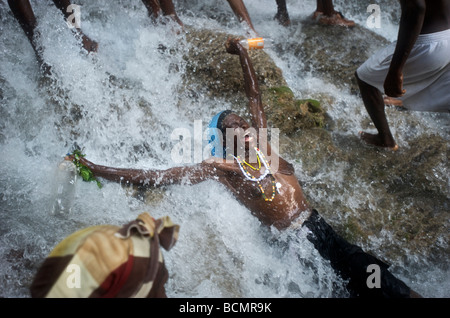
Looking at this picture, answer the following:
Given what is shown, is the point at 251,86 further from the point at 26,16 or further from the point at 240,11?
the point at 26,16

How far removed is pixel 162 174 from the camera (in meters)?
2.88

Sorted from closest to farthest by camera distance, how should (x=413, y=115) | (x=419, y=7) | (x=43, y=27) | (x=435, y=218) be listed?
(x=419, y=7)
(x=435, y=218)
(x=43, y=27)
(x=413, y=115)

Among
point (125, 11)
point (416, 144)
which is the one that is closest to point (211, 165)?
point (416, 144)

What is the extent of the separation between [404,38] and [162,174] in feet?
7.13

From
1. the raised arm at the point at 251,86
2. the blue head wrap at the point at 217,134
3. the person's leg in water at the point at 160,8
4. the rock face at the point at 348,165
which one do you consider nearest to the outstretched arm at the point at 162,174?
the blue head wrap at the point at 217,134

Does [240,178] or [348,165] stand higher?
[240,178]

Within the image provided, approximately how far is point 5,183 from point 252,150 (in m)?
2.35

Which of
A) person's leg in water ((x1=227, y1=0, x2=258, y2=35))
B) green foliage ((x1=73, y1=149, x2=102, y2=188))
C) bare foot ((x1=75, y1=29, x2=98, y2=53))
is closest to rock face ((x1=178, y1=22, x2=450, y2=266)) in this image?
person's leg in water ((x1=227, y1=0, x2=258, y2=35))

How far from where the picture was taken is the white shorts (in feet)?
8.84

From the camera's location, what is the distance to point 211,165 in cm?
286

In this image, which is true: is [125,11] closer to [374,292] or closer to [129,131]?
[129,131]

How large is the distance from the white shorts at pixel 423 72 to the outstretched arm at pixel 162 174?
1.75 meters

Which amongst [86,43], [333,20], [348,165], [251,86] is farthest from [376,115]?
[86,43]

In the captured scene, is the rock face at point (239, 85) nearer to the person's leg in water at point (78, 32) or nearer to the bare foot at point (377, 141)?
the bare foot at point (377, 141)
